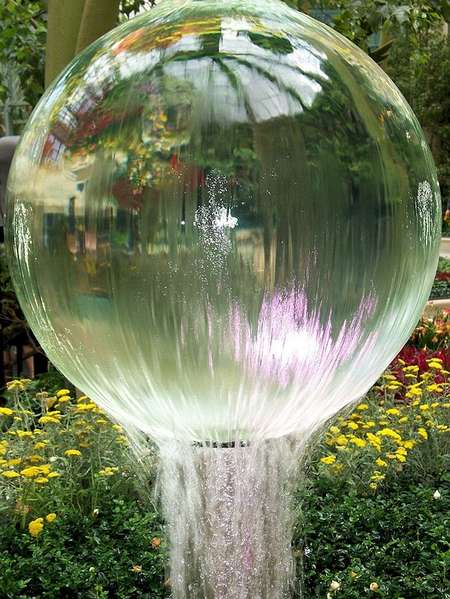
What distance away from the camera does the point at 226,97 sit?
1.46 meters

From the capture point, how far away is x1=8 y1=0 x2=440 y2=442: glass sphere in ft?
4.74

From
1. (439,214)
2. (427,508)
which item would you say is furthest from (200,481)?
(427,508)

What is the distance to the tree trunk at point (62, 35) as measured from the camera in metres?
4.85

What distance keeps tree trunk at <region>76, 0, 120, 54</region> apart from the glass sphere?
2.99 metres

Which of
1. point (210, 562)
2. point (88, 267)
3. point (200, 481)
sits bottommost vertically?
point (210, 562)

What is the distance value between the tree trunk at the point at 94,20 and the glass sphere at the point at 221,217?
299 cm

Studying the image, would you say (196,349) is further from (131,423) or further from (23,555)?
(23,555)

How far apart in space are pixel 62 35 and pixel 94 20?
1.38ft

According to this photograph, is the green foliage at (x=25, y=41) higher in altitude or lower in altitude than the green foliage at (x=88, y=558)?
higher

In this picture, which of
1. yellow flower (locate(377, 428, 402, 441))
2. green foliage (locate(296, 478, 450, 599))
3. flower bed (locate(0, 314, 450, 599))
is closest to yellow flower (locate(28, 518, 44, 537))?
flower bed (locate(0, 314, 450, 599))

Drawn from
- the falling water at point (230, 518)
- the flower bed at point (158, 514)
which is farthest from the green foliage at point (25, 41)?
the falling water at point (230, 518)

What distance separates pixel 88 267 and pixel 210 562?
1761mm

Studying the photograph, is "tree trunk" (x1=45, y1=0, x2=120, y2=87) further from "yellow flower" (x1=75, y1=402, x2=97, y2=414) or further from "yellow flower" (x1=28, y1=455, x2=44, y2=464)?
"yellow flower" (x1=28, y1=455, x2=44, y2=464)

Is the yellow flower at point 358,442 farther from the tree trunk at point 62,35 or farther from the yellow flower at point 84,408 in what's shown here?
the tree trunk at point 62,35
